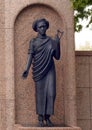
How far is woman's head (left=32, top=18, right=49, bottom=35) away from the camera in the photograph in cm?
1459

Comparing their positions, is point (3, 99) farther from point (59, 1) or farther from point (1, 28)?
point (59, 1)

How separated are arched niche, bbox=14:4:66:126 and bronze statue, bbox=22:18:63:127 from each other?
565 mm

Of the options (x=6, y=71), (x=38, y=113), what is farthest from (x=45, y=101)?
(x=6, y=71)

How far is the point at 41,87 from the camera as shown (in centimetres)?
1461

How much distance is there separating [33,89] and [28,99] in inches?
10.2

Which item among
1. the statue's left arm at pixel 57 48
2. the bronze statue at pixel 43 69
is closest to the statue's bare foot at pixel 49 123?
the bronze statue at pixel 43 69

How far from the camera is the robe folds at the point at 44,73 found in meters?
14.5

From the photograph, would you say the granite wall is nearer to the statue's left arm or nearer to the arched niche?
the arched niche

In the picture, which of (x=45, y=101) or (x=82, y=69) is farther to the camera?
(x=82, y=69)

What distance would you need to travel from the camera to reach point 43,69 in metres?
14.6

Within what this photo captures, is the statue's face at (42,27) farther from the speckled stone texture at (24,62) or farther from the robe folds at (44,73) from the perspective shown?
the speckled stone texture at (24,62)

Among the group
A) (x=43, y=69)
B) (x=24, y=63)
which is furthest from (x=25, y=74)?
(x=24, y=63)

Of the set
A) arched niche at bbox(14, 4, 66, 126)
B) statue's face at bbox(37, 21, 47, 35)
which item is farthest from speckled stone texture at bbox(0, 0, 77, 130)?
statue's face at bbox(37, 21, 47, 35)

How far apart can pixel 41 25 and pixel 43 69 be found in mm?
979
